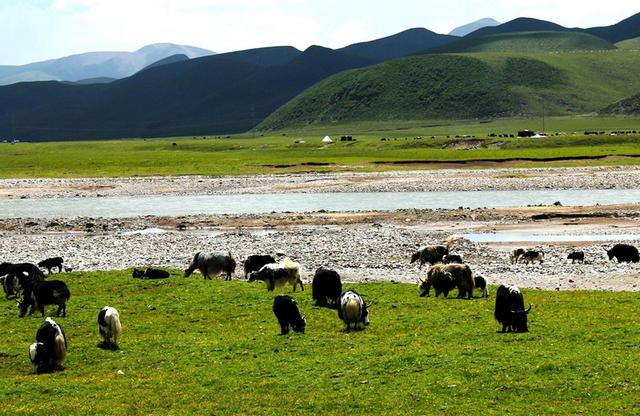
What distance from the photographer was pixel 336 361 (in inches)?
720

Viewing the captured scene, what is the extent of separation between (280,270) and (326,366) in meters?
10.2

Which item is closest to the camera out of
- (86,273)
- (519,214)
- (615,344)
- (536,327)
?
(615,344)

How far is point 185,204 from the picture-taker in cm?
7200

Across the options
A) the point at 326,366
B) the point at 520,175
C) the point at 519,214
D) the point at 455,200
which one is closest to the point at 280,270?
the point at 326,366

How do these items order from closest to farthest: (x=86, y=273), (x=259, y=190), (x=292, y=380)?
(x=292, y=380) < (x=86, y=273) < (x=259, y=190)

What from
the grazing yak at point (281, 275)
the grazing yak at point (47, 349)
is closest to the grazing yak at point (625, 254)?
the grazing yak at point (281, 275)

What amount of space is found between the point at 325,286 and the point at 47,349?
862cm

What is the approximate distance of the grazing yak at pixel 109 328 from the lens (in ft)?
66.2

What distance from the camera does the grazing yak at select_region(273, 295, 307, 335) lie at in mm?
21250

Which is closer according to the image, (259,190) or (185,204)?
(185,204)

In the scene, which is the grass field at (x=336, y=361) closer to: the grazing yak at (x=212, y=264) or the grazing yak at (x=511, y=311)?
the grazing yak at (x=511, y=311)

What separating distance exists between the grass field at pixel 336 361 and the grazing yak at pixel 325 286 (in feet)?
1.61

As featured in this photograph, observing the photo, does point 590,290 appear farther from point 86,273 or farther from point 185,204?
point 185,204

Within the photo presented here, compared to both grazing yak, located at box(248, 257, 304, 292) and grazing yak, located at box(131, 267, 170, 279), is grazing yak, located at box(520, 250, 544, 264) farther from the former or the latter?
grazing yak, located at box(131, 267, 170, 279)
